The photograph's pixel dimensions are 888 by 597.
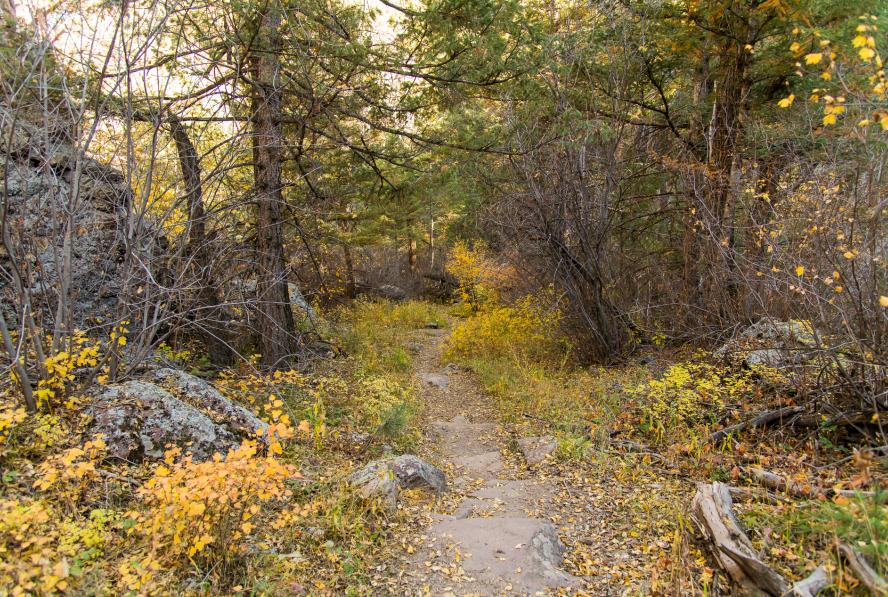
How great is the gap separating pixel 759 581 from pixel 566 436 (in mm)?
2865

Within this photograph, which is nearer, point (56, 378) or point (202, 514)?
point (202, 514)

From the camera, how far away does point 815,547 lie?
2836 mm

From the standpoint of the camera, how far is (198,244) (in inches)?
217

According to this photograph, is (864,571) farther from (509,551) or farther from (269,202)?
(269,202)

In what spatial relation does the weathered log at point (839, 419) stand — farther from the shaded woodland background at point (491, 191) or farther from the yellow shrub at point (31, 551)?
the yellow shrub at point (31, 551)

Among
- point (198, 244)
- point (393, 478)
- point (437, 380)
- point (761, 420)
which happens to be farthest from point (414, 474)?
point (437, 380)

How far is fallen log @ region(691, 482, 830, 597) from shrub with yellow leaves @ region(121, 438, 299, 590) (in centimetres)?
264

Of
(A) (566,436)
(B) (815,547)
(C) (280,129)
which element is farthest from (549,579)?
(C) (280,129)

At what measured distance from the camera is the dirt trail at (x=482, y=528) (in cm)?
322

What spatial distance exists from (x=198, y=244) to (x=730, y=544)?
5.52 m

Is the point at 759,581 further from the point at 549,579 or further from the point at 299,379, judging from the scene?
the point at 299,379

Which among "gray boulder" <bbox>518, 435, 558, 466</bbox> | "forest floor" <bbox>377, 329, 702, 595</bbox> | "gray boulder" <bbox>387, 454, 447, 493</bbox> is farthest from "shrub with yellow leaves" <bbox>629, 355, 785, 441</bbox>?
"gray boulder" <bbox>387, 454, 447, 493</bbox>

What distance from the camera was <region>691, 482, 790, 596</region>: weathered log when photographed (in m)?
2.61

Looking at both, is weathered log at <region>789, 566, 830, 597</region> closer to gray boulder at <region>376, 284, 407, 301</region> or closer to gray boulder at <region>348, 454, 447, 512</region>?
gray boulder at <region>348, 454, 447, 512</region>
